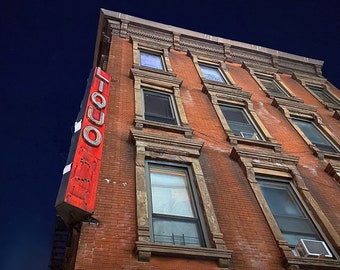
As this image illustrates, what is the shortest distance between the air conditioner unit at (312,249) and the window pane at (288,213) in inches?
17.2

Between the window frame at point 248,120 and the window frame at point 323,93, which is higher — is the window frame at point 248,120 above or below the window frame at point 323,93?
below

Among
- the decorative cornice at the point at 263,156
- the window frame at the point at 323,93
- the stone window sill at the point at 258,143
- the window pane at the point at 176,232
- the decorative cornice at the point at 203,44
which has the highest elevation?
the decorative cornice at the point at 203,44

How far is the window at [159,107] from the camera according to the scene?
9281mm

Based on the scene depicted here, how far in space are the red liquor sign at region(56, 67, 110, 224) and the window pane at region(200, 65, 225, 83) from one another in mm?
6646

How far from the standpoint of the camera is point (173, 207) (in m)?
6.39

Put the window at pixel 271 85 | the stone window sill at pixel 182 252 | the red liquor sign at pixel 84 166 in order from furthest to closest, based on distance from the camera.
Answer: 1. the window at pixel 271 85
2. the red liquor sign at pixel 84 166
3. the stone window sill at pixel 182 252

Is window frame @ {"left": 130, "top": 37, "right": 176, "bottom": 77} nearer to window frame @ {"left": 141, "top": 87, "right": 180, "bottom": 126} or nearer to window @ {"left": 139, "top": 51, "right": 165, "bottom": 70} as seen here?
window @ {"left": 139, "top": 51, "right": 165, "bottom": 70}

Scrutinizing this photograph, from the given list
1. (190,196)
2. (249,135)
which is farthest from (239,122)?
(190,196)

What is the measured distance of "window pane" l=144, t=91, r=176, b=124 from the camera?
365 inches

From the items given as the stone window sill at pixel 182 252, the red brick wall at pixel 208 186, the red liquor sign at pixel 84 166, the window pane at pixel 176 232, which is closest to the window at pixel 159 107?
the red brick wall at pixel 208 186

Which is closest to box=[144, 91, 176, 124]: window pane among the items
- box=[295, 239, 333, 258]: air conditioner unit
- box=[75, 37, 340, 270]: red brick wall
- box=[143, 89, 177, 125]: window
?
box=[143, 89, 177, 125]: window

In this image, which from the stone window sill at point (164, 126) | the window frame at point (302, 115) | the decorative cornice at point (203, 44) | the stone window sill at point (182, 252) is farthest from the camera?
the decorative cornice at point (203, 44)

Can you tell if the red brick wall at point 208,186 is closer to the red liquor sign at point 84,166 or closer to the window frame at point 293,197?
the red liquor sign at point 84,166

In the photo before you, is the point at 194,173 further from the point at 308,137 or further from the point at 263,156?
the point at 308,137
